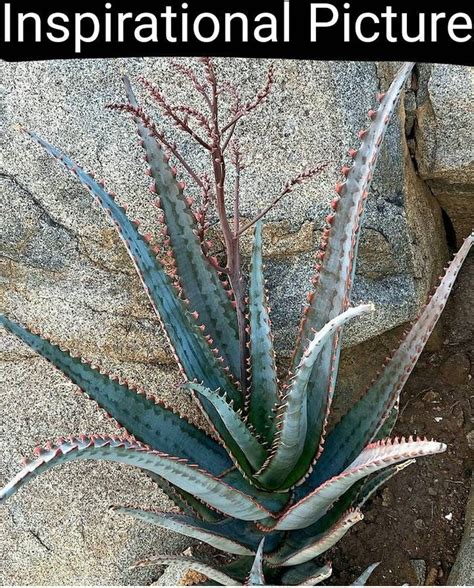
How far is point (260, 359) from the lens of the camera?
1368mm

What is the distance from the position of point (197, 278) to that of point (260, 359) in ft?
0.73

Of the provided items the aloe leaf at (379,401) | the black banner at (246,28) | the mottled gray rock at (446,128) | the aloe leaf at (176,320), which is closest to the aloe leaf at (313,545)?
the aloe leaf at (379,401)

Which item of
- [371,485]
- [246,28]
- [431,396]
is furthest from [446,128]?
[371,485]

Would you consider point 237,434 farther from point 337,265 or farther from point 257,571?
point 337,265

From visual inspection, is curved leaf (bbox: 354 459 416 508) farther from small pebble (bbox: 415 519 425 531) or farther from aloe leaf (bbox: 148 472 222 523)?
small pebble (bbox: 415 519 425 531)

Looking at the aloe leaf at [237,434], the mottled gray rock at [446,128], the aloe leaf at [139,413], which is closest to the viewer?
the aloe leaf at [237,434]

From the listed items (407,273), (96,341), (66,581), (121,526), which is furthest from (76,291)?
(407,273)

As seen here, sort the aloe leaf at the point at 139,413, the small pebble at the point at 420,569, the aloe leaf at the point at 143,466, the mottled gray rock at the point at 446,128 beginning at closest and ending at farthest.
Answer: the aloe leaf at the point at 143,466
the aloe leaf at the point at 139,413
the small pebble at the point at 420,569
the mottled gray rock at the point at 446,128

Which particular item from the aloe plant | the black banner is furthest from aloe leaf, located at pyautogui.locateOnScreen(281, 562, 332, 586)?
the black banner

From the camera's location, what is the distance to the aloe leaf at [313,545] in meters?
1.20

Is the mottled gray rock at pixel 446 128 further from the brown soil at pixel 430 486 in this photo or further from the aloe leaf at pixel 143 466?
the aloe leaf at pixel 143 466

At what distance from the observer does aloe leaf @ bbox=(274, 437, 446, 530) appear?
102cm

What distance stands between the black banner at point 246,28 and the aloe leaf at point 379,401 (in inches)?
25.3

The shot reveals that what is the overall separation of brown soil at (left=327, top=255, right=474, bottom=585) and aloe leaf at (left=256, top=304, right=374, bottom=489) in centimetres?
43
